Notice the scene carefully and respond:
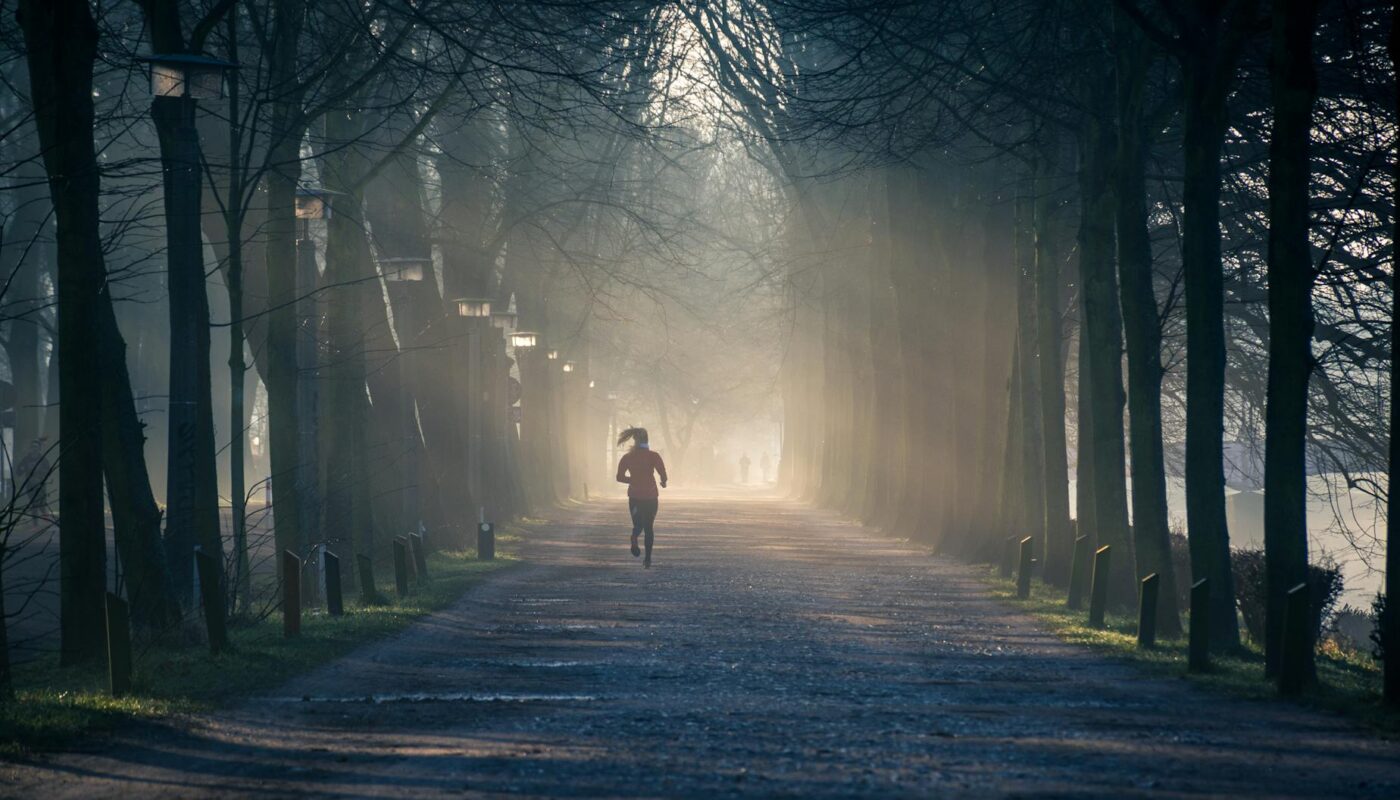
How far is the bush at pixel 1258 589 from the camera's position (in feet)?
49.4

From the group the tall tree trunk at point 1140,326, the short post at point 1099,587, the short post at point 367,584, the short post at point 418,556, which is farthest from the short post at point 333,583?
the tall tree trunk at point 1140,326

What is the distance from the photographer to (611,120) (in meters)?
34.2

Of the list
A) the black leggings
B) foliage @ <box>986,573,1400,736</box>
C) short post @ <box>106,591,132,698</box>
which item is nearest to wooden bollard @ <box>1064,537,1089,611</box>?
foliage @ <box>986,573,1400,736</box>

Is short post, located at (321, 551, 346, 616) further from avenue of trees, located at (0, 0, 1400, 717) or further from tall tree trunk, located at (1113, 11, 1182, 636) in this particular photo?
tall tree trunk, located at (1113, 11, 1182, 636)

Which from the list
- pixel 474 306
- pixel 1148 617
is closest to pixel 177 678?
pixel 1148 617

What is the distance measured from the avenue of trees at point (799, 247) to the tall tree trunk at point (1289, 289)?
0.09 ft

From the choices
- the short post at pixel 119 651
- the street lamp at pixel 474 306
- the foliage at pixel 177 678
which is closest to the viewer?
the foliage at pixel 177 678

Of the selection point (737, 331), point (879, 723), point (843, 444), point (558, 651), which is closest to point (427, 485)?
point (558, 651)

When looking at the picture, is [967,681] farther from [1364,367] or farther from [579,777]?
[1364,367]

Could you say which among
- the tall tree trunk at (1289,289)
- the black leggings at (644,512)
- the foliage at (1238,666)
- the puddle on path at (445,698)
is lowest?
the foliage at (1238,666)

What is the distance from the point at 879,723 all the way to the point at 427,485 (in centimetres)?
1930

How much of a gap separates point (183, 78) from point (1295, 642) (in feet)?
29.9

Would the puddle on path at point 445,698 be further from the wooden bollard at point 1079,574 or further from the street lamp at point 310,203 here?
the wooden bollard at point 1079,574

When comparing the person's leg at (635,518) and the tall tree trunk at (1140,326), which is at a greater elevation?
the tall tree trunk at (1140,326)
